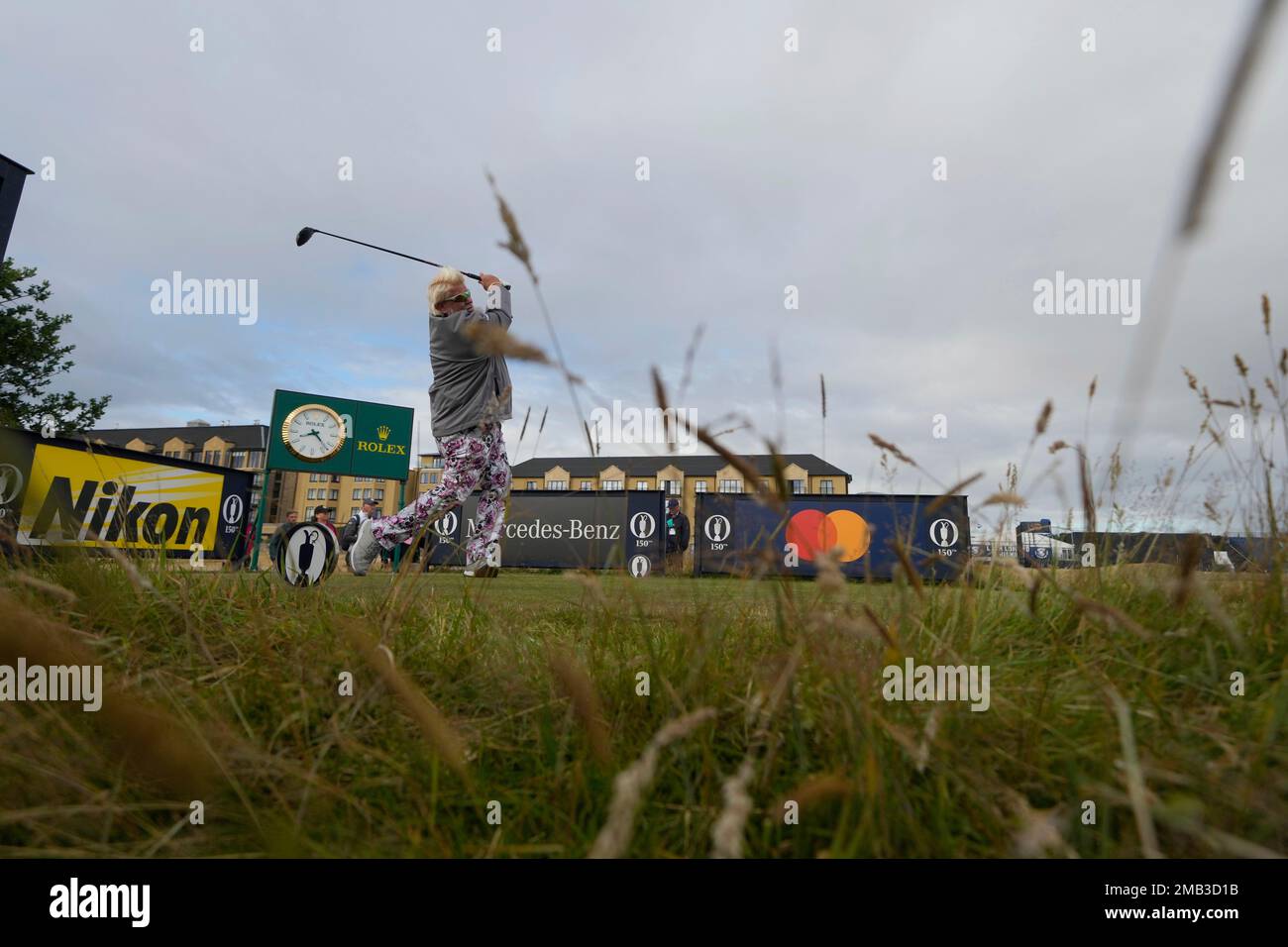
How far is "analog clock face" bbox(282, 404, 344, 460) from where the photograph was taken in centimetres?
1950

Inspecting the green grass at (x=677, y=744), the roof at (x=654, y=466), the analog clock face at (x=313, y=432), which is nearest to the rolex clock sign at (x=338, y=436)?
the analog clock face at (x=313, y=432)

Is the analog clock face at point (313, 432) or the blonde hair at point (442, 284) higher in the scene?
the analog clock face at point (313, 432)

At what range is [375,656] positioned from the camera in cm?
106

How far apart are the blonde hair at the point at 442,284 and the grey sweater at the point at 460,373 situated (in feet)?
0.38

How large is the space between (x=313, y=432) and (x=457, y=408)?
16.9m

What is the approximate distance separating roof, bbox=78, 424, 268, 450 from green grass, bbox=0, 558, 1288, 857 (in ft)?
327

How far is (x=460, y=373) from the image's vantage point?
5.51 m

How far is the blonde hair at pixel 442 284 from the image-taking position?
5.18 meters

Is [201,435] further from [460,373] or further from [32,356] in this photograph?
[460,373]

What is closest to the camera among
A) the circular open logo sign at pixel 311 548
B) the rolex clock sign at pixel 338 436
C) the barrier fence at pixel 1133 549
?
the barrier fence at pixel 1133 549

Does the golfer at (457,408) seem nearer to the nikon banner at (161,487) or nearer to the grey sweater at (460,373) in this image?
the grey sweater at (460,373)
